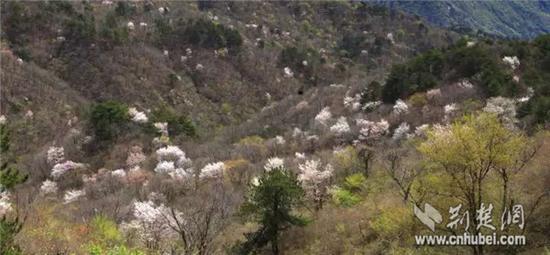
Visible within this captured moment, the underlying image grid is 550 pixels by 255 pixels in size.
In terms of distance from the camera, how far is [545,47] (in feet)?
247

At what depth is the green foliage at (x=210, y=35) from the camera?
114688 millimetres

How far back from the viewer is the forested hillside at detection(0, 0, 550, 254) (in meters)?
29.1

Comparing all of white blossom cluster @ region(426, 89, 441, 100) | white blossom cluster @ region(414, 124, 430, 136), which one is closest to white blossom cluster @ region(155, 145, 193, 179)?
white blossom cluster @ region(414, 124, 430, 136)

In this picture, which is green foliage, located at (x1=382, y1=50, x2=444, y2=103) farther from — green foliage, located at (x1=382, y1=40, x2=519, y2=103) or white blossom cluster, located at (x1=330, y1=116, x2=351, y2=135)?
white blossom cluster, located at (x1=330, y1=116, x2=351, y2=135)

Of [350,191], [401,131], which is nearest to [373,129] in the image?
[401,131]

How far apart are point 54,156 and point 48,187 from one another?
718 centimetres

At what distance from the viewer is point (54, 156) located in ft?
238

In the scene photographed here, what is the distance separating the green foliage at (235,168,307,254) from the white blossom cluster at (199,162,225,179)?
19.7m

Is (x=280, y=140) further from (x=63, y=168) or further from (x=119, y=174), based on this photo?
(x=63, y=168)

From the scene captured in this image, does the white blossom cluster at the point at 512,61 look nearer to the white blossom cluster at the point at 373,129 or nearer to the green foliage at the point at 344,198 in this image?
the white blossom cluster at the point at 373,129

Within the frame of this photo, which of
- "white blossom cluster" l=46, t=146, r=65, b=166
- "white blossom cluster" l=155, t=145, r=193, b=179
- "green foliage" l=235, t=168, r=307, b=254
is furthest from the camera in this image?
"white blossom cluster" l=46, t=146, r=65, b=166

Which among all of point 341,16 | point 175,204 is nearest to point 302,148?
point 175,204

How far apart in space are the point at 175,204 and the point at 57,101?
135 feet

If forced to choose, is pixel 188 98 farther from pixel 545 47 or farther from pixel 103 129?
pixel 545 47
